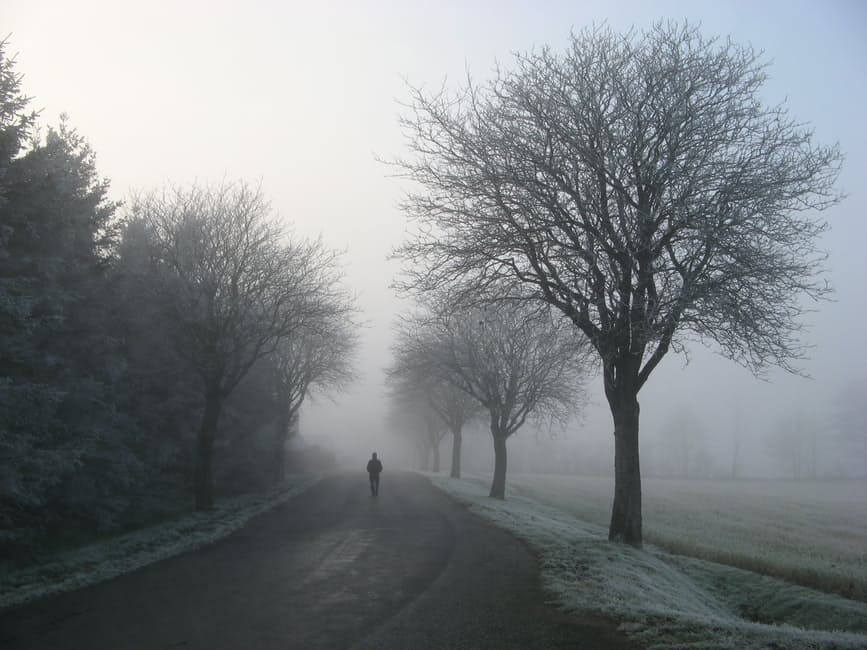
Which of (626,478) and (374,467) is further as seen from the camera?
(374,467)

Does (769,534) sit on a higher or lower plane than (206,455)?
lower

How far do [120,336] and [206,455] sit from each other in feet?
17.4

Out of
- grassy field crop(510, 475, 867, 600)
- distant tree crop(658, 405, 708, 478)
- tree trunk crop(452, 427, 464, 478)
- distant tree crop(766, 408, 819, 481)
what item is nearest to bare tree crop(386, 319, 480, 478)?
tree trunk crop(452, 427, 464, 478)

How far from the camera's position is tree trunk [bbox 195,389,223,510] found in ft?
68.3

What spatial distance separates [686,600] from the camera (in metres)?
9.98

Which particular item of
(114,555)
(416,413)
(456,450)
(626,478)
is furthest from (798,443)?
(114,555)

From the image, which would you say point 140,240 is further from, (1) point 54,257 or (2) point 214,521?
(2) point 214,521

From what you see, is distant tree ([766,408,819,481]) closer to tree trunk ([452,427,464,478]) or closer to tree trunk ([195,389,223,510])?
tree trunk ([452,427,464,478])

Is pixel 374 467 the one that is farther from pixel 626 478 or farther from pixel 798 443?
pixel 798 443

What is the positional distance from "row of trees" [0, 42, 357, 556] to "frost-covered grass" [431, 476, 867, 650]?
11235 millimetres

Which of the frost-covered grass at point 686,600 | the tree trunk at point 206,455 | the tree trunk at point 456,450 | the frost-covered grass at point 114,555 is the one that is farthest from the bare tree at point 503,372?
the tree trunk at point 456,450

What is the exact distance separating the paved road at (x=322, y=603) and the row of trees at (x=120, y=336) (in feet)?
15.1

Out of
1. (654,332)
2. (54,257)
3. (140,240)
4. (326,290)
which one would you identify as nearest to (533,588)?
(654,332)

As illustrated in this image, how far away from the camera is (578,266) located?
13633 mm
